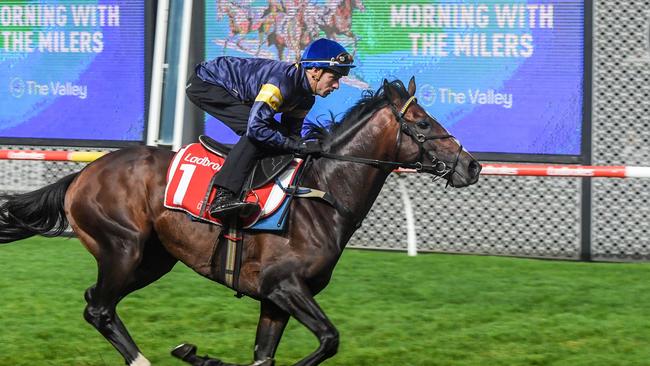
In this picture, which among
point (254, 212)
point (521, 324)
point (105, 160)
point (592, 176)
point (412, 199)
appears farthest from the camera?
point (412, 199)

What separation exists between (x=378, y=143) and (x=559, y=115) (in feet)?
13.4

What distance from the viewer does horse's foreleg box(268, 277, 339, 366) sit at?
5.38 m

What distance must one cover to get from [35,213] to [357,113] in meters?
1.88

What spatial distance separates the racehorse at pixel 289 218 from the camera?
219 inches

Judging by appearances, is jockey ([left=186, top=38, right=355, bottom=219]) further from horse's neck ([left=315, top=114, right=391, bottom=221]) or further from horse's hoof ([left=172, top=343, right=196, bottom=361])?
horse's hoof ([left=172, top=343, right=196, bottom=361])

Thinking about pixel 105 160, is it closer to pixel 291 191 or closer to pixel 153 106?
pixel 291 191

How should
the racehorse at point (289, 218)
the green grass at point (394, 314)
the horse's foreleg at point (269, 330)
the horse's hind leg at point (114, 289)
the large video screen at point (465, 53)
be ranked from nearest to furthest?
1. the racehorse at point (289, 218)
2. the horse's foreleg at point (269, 330)
3. the horse's hind leg at point (114, 289)
4. the green grass at point (394, 314)
5. the large video screen at point (465, 53)

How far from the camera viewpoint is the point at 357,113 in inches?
228

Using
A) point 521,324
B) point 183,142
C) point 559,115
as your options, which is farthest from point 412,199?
point 521,324

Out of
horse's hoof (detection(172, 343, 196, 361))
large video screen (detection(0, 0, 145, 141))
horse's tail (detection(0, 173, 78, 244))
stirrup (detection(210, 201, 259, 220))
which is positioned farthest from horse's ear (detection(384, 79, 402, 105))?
large video screen (detection(0, 0, 145, 141))

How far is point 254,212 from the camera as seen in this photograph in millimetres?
5617

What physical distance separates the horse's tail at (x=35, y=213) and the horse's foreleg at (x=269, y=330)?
1304mm

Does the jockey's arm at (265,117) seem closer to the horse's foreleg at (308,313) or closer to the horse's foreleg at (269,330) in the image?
the horse's foreleg at (308,313)

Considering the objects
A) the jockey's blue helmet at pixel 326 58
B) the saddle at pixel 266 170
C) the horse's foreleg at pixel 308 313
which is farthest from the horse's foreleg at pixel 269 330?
the jockey's blue helmet at pixel 326 58
